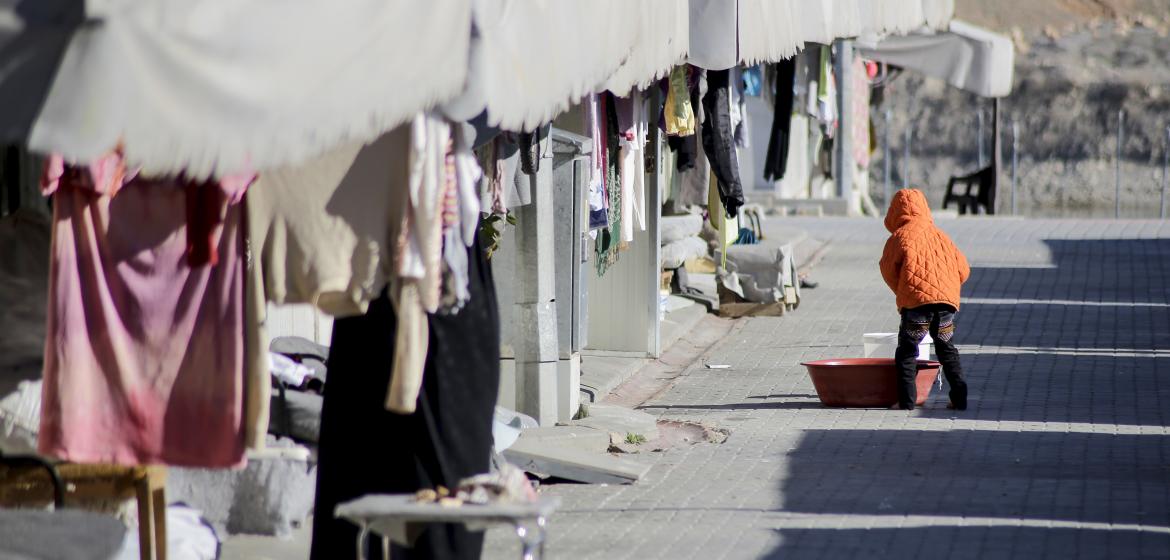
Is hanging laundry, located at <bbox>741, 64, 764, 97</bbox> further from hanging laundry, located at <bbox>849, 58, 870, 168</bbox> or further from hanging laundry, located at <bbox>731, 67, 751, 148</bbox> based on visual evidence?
hanging laundry, located at <bbox>849, 58, 870, 168</bbox>

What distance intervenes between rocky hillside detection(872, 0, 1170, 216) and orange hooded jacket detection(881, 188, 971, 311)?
3484 cm

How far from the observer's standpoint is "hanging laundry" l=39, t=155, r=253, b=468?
4.70 meters

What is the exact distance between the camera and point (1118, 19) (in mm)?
54812

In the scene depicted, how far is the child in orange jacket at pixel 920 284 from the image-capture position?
33.0ft

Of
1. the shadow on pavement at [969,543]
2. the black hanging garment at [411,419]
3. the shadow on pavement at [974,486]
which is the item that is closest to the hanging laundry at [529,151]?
the shadow on pavement at [974,486]

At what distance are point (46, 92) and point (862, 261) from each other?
16.8 m

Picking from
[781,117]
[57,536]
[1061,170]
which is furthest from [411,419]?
[1061,170]

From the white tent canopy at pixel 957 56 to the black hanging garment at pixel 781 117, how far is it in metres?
3.73

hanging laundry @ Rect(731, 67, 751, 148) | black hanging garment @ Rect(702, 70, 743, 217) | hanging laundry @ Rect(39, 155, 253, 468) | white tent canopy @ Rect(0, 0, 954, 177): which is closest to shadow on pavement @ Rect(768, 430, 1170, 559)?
black hanging garment @ Rect(702, 70, 743, 217)

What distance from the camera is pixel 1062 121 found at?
47188mm

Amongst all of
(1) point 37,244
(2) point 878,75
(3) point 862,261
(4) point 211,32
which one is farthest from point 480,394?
(2) point 878,75

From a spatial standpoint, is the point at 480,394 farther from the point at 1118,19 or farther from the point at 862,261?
the point at 1118,19

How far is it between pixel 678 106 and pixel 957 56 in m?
10.6

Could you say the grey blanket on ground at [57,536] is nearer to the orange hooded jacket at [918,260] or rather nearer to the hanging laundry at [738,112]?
the orange hooded jacket at [918,260]
